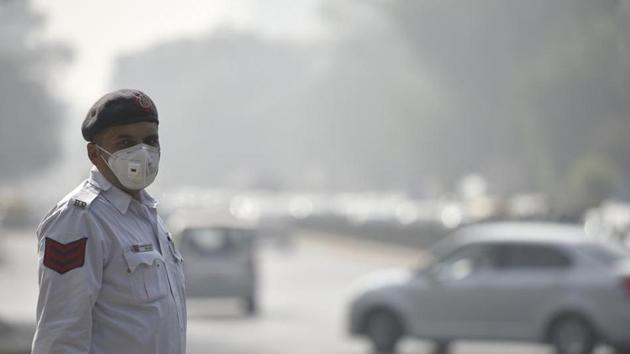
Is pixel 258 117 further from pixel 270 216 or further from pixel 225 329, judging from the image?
pixel 225 329

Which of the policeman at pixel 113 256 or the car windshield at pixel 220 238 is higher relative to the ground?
the car windshield at pixel 220 238

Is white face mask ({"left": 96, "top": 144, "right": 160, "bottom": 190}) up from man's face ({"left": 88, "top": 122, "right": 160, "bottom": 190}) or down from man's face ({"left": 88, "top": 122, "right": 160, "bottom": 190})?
down

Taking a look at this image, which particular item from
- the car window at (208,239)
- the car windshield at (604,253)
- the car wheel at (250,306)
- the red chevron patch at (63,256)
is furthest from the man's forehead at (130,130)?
the car wheel at (250,306)

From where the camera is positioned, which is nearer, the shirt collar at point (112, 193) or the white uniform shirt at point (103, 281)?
the white uniform shirt at point (103, 281)

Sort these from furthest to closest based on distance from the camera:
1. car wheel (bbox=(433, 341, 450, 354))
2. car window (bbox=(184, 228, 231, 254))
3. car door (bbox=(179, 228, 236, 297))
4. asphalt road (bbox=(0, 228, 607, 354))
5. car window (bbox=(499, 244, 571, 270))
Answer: car window (bbox=(184, 228, 231, 254))
car door (bbox=(179, 228, 236, 297))
asphalt road (bbox=(0, 228, 607, 354))
car wheel (bbox=(433, 341, 450, 354))
car window (bbox=(499, 244, 571, 270))

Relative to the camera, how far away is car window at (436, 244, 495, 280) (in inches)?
707

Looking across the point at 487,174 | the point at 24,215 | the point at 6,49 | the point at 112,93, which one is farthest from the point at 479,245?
the point at 487,174

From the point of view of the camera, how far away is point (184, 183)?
177 meters

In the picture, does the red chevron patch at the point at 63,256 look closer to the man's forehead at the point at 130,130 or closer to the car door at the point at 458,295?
the man's forehead at the point at 130,130

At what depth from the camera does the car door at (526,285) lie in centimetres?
1747

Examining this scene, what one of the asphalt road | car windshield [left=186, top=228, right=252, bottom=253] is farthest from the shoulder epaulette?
car windshield [left=186, top=228, right=252, bottom=253]

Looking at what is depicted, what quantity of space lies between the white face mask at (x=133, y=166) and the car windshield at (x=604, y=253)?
13368 millimetres

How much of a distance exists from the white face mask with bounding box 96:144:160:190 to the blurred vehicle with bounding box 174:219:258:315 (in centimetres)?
2057

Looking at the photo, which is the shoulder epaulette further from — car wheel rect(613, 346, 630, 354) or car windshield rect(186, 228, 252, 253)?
car windshield rect(186, 228, 252, 253)
